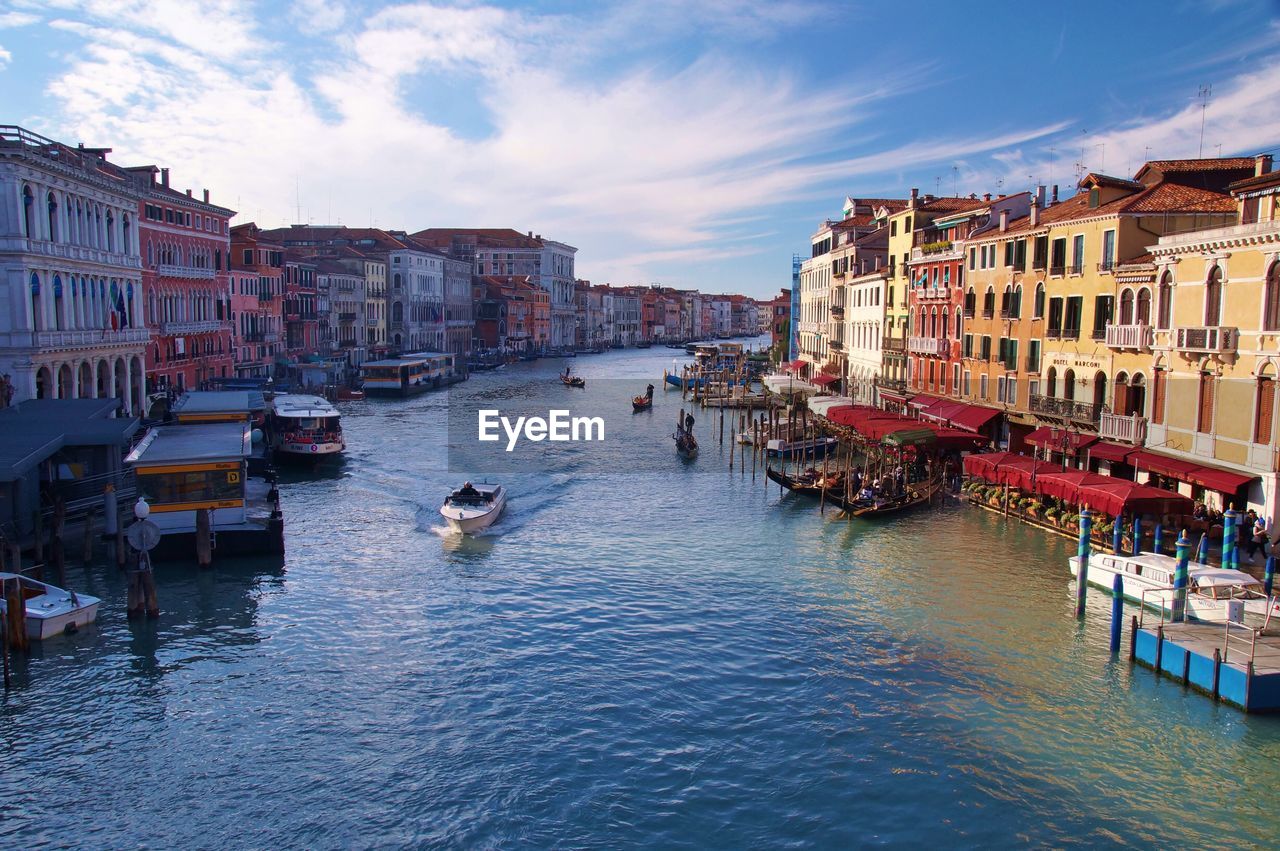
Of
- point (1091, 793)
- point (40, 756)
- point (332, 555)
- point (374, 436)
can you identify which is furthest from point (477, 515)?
point (374, 436)

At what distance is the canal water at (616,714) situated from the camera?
33.3ft

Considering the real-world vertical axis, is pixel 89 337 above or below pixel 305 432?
above

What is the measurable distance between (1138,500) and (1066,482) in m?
1.89

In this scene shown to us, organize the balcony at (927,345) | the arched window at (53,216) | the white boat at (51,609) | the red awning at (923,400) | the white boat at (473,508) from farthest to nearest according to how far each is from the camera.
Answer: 1. the balcony at (927,345)
2. the red awning at (923,400)
3. the arched window at (53,216)
4. the white boat at (473,508)
5. the white boat at (51,609)

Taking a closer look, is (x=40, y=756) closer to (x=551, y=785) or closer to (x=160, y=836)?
(x=160, y=836)

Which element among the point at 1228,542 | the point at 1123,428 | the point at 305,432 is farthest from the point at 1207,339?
the point at 305,432

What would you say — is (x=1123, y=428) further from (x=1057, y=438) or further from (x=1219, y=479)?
(x=1219, y=479)

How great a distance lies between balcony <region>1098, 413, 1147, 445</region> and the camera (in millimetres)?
21222

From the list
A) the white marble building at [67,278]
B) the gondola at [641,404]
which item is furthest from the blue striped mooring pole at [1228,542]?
the gondola at [641,404]

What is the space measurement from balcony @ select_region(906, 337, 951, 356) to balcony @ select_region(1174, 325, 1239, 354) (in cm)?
1334

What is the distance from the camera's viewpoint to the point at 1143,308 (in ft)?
71.5

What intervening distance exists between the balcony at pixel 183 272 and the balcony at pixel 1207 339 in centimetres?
3554

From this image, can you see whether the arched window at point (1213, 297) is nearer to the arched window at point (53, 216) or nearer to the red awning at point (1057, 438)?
the red awning at point (1057, 438)

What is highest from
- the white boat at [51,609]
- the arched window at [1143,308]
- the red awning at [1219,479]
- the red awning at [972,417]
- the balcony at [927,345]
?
the arched window at [1143,308]
